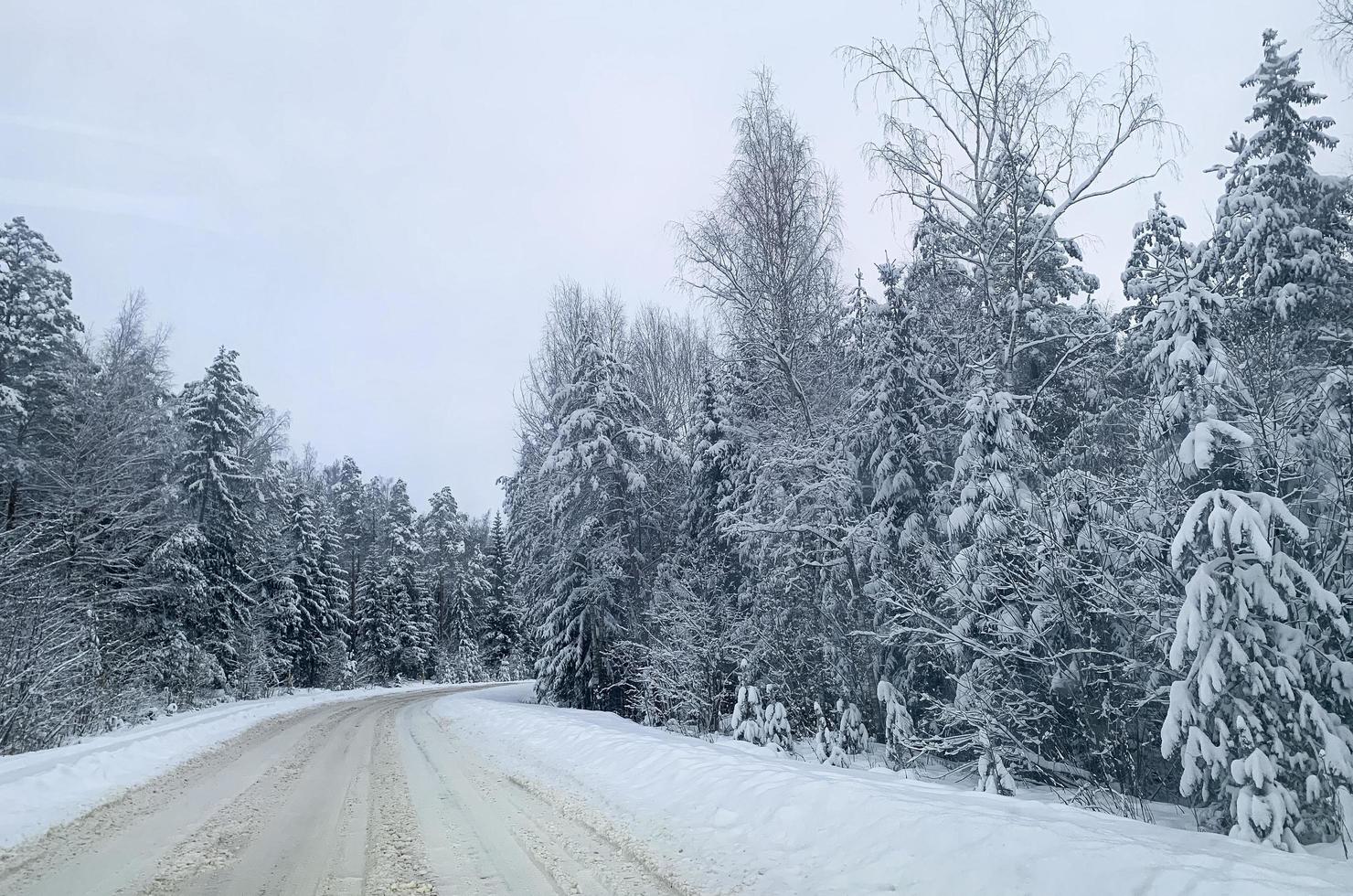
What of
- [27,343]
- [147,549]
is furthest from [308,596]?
[27,343]

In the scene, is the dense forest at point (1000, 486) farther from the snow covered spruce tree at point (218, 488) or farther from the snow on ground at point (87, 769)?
the snow covered spruce tree at point (218, 488)

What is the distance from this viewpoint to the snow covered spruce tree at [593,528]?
22.0m

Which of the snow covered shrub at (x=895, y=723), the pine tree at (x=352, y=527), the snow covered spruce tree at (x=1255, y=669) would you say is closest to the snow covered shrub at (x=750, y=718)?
the snow covered shrub at (x=895, y=723)

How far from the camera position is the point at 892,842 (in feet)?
15.7

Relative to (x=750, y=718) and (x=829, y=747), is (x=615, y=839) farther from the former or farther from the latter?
(x=750, y=718)

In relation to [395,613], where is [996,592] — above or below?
above

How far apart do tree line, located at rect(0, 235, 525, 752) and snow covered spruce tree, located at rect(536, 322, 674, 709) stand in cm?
1101

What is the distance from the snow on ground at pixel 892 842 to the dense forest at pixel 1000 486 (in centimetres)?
139

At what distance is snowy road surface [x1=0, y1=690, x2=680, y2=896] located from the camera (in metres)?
4.90

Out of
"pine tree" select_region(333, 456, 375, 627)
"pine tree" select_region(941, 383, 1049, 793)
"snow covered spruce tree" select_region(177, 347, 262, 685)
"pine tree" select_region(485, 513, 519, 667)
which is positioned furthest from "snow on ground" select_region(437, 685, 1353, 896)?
"pine tree" select_region(485, 513, 519, 667)

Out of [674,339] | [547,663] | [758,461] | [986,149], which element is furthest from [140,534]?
[986,149]

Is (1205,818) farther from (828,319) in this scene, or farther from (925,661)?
(828,319)

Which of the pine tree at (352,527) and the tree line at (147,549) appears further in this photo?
the pine tree at (352,527)

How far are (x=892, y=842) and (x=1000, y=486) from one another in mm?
4756
